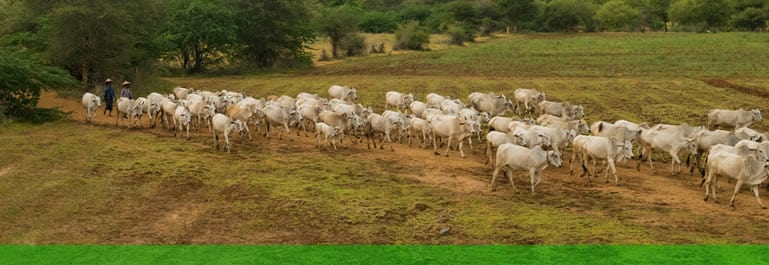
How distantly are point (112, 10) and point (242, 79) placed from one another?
53.8ft

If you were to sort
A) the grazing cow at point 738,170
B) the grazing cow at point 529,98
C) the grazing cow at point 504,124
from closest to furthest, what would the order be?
the grazing cow at point 738,170, the grazing cow at point 504,124, the grazing cow at point 529,98

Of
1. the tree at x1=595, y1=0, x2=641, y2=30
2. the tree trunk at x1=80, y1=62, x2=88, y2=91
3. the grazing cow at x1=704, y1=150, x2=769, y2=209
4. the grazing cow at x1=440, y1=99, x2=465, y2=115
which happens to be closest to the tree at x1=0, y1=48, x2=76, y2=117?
the tree trunk at x1=80, y1=62, x2=88, y2=91

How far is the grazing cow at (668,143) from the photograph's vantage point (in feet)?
61.2

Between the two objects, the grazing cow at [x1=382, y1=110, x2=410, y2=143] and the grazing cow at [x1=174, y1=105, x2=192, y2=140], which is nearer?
the grazing cow at [x1=382, y1=110, x2=410, y2=143]

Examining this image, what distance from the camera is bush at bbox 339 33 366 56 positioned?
7078 cm

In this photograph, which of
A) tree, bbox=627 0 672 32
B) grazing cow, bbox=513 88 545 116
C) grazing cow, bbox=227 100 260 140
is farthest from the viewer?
tree, bbox=627 0 672 32

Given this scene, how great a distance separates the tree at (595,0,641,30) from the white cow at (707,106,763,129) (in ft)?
263

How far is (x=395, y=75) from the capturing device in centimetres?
4984

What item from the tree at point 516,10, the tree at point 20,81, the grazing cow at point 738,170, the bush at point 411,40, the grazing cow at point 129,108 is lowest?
the grazing cow at point 738,170

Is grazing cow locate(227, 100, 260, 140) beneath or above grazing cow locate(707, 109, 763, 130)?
above

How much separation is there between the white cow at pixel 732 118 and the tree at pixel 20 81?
865 inches

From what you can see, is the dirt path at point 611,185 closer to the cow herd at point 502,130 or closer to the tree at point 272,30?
the cow herd at point 502,130

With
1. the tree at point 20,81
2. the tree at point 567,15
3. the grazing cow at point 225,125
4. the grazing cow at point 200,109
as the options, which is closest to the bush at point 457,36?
the tree at point 567,15

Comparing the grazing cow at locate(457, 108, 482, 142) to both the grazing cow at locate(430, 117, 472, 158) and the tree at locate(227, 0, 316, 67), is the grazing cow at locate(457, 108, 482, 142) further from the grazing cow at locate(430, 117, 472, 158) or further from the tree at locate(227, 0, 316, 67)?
the tree at locate(227, 0, 316, 67)
